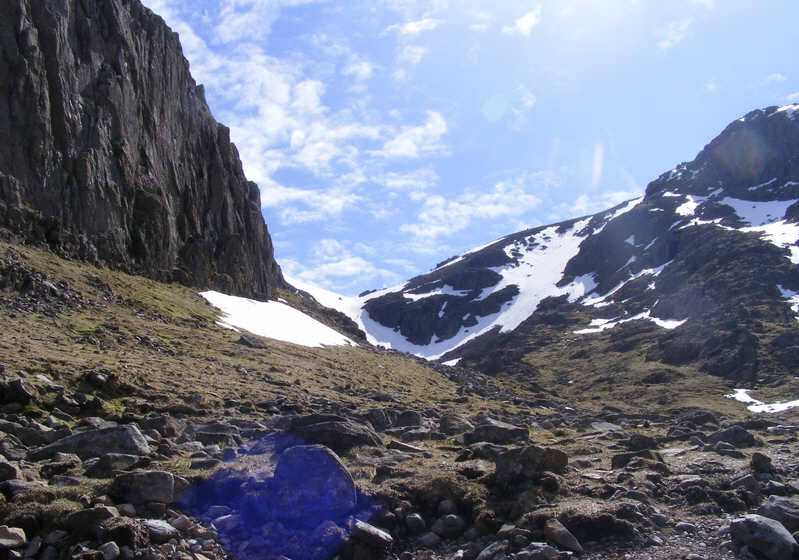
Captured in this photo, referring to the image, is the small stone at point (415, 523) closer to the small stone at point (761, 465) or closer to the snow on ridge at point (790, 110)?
the small stone at point (761, 465)

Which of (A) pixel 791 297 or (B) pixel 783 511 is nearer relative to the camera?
(B) pixel 783 511

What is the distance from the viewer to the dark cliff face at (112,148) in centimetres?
4644

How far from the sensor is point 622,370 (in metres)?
110

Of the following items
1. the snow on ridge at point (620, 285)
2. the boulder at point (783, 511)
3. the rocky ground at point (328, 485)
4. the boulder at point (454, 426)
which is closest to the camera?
the rocky ground at point (328, 485)

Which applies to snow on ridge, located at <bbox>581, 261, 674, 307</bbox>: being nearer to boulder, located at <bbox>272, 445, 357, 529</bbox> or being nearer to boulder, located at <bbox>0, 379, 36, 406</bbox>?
boulder, located at <bbox>272, 445, 357, 529</bbox>

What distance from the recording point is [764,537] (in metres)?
9.59

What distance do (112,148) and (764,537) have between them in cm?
6030

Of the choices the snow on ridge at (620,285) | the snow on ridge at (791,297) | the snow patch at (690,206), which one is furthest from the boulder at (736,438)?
the snow patch at (690,206)

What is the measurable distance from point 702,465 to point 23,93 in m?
54.2

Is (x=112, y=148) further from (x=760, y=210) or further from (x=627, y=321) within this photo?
(x=760, y=210)

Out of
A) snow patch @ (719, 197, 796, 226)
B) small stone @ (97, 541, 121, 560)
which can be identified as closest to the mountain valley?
small stone @ (97, 541, 121, 560)

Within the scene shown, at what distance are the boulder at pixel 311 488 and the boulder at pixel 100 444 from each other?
11.8 ft

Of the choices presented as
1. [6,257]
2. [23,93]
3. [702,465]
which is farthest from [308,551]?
[23,93]

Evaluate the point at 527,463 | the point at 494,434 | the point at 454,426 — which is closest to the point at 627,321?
the point at 454,426
